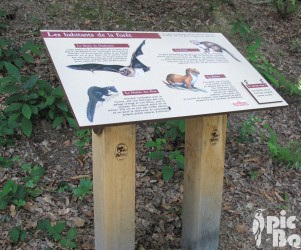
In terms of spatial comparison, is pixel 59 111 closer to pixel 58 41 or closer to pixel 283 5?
pixel 58 41

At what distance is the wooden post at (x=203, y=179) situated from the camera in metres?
2.52

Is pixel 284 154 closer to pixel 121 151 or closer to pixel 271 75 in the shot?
pixel 271 75

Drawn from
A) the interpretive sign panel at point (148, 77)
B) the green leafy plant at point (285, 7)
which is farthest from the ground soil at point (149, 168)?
the interpretive sign panel at point (148, 77)

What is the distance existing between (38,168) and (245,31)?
3.65 metres

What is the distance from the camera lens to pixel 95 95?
1.97 metres

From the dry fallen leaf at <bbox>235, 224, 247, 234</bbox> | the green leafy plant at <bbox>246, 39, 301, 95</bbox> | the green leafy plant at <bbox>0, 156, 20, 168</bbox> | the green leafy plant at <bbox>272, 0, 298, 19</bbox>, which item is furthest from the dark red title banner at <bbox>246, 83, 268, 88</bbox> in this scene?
the green leafy plant at <bbox>272, 0, 298, 19</bbox>

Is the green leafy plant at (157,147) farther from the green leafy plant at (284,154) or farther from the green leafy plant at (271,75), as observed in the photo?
the green leafy plant at (271,75)

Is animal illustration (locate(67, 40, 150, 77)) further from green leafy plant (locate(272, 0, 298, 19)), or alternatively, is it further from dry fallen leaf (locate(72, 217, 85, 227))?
green leafy plant (locate(272, 0, 298, 19))

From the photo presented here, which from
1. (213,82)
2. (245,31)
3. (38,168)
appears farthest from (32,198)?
(245,31)

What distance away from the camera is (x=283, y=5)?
6.51 m

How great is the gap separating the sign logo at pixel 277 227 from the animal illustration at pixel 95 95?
1.88 metres

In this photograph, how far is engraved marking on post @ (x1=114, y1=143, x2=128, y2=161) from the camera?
7.05 feet

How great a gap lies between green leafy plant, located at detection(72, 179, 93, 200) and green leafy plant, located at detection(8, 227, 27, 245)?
1.89ft

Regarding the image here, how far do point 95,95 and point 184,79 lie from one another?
577 mm
